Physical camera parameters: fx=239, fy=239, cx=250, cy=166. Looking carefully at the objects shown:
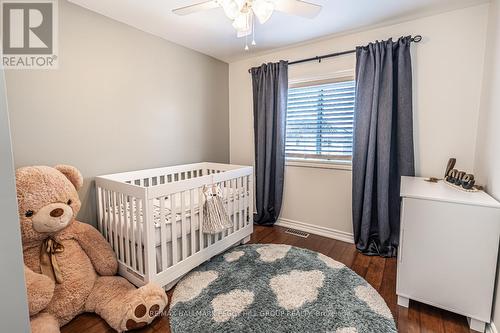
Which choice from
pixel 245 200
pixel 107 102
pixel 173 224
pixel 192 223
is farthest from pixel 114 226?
pixel 245 200

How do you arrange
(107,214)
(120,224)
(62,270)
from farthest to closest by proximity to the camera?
(107,214)
(120,224)
(62,270)

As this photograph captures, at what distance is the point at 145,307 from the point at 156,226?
0.50m

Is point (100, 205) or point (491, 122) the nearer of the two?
point (491, 122)

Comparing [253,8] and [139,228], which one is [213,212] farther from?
[253,8]

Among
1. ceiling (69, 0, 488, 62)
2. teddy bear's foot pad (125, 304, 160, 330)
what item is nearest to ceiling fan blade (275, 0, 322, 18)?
ceiling (69, 0, 488, 62)

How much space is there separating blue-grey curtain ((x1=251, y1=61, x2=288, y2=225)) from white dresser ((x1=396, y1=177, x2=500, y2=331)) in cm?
156

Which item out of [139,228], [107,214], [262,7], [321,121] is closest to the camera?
[262,7]

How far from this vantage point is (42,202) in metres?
1.43

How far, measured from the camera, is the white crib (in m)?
1.65

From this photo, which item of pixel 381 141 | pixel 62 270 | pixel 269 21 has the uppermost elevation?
pixel 269 21

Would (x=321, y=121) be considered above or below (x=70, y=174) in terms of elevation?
above

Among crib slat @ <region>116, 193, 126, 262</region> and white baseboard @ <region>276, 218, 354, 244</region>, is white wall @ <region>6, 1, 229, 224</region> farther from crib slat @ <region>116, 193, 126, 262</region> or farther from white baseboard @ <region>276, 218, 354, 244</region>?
white baseboard @ <region>276, 218, 354, 244</region>

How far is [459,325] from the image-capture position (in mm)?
1494

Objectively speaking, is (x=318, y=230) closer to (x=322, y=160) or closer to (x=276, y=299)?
(x=322, y=160)
